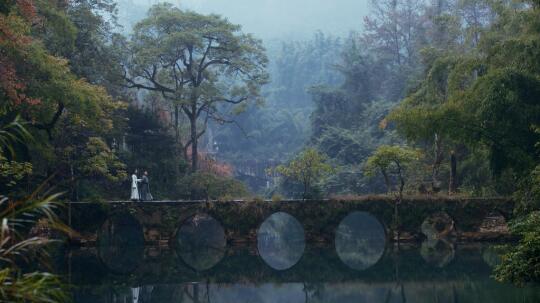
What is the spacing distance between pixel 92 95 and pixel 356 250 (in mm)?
14494

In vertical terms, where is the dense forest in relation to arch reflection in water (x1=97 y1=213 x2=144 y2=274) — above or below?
above

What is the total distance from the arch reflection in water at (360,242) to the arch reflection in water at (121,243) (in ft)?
25.5

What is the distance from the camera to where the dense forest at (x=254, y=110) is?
19.1 m

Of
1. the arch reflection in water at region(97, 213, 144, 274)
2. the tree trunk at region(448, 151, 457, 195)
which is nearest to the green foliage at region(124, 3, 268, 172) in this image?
the arch reflection in water at region(97, 213, 144, 274)

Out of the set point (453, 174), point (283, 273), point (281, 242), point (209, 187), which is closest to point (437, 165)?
point (453, 174)

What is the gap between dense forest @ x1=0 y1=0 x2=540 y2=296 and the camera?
19.1 metres

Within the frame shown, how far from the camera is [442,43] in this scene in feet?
127

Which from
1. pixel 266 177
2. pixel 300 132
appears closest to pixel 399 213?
pixel 266 177

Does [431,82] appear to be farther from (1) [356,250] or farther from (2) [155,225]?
(2) [155,225]

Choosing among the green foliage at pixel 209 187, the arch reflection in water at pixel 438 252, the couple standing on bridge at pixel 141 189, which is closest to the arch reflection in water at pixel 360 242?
the arch reflection in water at pixel 438 252

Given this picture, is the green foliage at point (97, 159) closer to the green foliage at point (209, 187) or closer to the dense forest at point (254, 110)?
the dense forest at point (254, 110)

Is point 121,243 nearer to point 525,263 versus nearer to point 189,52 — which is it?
point 189,52

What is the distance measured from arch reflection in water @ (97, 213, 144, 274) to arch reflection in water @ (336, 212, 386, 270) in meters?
7.77

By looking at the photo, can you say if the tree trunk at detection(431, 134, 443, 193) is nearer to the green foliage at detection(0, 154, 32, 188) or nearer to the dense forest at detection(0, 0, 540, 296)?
the dense forest at detection(0, 0, 540, 296)
